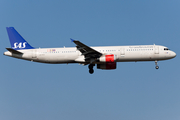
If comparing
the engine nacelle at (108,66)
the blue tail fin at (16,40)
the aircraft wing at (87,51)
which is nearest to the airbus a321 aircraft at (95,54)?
the aircraft wing at (87,51)

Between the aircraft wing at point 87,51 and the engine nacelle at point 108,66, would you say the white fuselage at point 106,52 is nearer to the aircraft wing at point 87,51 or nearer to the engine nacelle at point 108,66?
the aircraft wing at point 87,51

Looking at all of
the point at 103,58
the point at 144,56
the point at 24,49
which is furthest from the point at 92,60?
the point at 24,49

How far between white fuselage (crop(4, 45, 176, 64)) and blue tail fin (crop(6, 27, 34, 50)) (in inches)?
64.7

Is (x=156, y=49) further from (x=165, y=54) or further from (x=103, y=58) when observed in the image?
(x=103, y=58)

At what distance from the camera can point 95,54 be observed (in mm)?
49094

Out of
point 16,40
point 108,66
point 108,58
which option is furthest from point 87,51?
point 16,40

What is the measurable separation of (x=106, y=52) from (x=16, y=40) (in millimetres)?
15848

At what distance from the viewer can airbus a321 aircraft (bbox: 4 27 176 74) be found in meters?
49.0

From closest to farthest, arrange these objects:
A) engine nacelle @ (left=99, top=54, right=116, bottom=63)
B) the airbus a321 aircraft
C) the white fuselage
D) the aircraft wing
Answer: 1. the aircraft wing
2. engine nacelle @ (left=99, top=54, right=116, bottom=63)
3. the airbus a321 aircraft
4. the white fuselage

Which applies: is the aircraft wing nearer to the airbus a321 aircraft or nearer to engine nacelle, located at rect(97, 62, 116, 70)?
the airbus a321 aircraft

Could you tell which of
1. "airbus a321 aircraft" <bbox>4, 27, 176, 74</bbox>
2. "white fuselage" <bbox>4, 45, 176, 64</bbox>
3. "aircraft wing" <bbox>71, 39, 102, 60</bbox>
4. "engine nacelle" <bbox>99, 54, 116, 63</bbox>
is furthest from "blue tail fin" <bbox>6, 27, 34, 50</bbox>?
"engine nacelle" <bbox>99, 54, 116, 63</bbox>

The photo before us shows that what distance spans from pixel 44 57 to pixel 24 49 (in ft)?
13.4

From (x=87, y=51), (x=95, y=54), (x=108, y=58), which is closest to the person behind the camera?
(x=108, y=58)

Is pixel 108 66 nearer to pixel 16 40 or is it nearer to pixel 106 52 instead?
pixel 106 52
